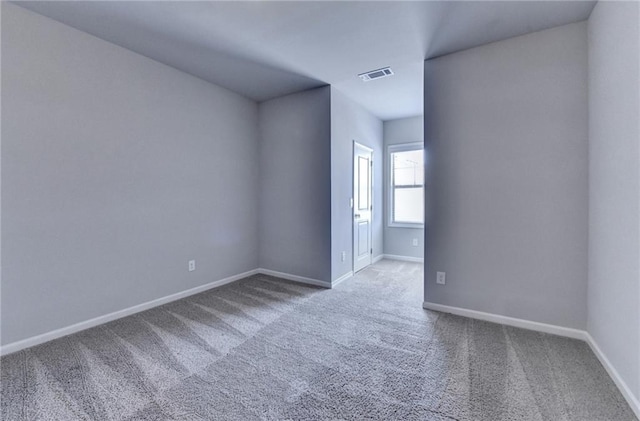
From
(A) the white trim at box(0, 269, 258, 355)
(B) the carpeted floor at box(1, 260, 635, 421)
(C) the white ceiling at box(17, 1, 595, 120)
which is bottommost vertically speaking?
(B) the carpeted floor at box(1, 260, 635, 421)

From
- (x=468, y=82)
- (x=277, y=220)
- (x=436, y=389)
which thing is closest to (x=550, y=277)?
(x=436, y=389)

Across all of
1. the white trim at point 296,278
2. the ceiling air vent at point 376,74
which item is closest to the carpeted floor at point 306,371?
the white trim at point 296,278

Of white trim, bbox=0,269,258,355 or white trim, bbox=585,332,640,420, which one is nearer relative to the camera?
white trim, bbox=585,332,640,420

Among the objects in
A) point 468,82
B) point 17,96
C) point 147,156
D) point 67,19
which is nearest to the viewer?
point 17,96

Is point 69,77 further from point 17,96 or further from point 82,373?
point 82,373

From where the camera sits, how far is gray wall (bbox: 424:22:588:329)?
228cm

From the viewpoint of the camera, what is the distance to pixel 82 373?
1852 mm

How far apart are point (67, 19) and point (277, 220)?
9.58ft

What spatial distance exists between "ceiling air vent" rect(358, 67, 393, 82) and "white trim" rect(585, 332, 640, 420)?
3.13 metres

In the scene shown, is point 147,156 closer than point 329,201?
Yes

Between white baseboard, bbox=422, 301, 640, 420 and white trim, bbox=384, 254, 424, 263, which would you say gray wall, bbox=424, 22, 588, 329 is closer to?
white baseboard, bbox=422, 301, 640, 420

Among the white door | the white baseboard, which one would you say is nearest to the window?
the white door

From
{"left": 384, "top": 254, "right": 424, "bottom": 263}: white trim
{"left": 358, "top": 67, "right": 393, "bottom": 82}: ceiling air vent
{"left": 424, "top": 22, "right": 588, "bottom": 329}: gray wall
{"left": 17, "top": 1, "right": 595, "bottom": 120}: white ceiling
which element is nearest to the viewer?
{"left": 17, "top": 1, "right": 595, "bottom": 120}: white ceiling

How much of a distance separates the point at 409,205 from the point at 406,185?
1.26 feet
